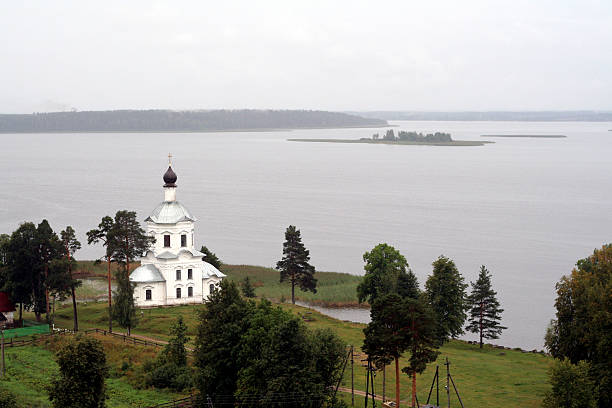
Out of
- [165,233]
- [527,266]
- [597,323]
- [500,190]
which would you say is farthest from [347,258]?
[500,190]

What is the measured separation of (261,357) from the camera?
30.6 metres

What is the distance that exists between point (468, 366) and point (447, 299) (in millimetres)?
7900

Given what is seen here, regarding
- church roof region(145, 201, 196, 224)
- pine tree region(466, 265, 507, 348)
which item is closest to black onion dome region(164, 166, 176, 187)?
church roof region(145, 201, 196, 224)

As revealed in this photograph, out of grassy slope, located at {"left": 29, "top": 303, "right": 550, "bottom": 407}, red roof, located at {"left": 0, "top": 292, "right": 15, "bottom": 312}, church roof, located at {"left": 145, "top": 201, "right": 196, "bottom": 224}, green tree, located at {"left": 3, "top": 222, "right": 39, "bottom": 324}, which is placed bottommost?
grassy slope, located at {"left": 29, "top": 303, "right": 550, "bottom": 407}

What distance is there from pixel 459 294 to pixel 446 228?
46812mm

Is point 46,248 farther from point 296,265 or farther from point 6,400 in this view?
point 296,265

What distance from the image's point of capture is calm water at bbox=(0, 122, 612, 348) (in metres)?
74.1

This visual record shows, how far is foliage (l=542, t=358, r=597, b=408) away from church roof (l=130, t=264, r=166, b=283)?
1210 inches

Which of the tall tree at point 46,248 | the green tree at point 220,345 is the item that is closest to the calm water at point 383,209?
the green tree at point 220,345

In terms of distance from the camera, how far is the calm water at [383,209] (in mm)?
74062

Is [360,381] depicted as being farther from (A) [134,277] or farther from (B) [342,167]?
(B) [342,167]

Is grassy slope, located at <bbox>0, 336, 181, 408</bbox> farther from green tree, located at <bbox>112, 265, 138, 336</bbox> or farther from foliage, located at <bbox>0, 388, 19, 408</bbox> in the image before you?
foliage, located at <bbox>0, 388, 19, 408</bbox>

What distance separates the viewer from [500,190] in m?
133

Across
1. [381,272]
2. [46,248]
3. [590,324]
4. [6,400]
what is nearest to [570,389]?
[590,324]
